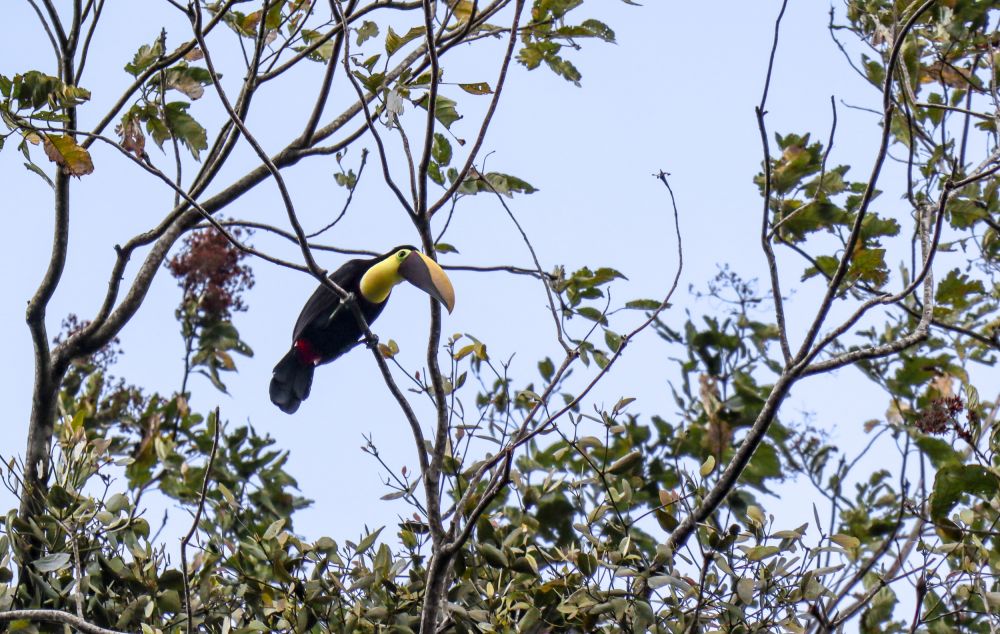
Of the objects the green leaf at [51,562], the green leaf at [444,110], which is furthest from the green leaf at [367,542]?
the green leaf at [444,110]

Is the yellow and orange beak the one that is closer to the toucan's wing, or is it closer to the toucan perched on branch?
the toucan perched on branch

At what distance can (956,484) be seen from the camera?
327 centimetres

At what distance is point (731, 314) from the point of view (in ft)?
15.8

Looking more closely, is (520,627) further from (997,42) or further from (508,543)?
(997,42)

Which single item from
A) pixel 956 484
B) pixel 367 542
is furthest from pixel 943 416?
pixel 367 542

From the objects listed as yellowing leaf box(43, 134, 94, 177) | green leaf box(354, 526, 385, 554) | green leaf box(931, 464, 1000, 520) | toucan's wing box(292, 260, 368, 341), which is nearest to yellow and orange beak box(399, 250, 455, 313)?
toucan's wing box(292, 260, 368, 341)

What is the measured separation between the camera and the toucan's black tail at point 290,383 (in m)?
5.73

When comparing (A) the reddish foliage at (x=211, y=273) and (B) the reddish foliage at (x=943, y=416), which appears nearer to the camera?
(B) the reddish foliage at (x=943, y=416)

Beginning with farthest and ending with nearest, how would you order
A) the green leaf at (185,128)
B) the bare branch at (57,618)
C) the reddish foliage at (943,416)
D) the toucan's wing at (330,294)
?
the toucan's wing at (330,294), the green leaf at (185,128), the reddish foliage at (943,416), the bare branch at (57,618)

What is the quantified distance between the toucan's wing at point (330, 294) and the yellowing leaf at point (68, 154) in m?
2.37

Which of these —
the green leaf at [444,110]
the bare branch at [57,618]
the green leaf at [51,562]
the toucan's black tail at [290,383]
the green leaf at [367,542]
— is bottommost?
the bare branch at [57,618]

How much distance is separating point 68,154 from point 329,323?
2460 mm

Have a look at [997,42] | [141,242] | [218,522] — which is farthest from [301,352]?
[997,42]

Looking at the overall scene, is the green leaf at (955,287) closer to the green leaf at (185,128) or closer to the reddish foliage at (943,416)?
the reddish foliage at (943,416)
